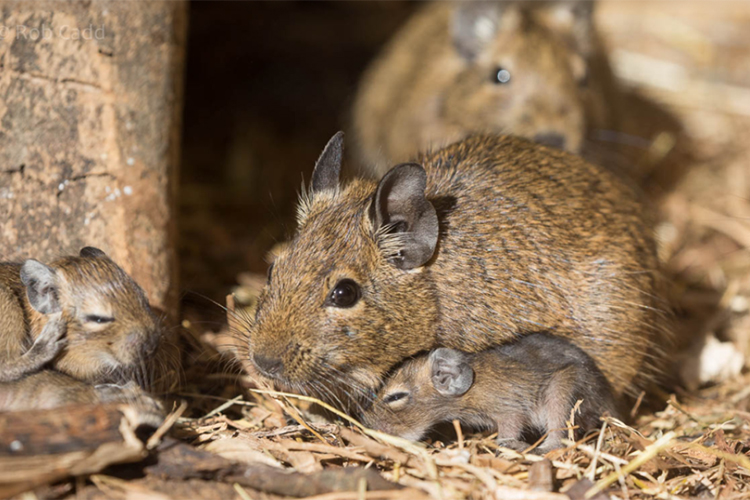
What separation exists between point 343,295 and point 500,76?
4.37 m

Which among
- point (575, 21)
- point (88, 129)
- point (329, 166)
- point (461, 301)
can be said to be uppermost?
point (575, 21)

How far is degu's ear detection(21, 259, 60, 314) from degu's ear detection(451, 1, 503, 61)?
5.35 m

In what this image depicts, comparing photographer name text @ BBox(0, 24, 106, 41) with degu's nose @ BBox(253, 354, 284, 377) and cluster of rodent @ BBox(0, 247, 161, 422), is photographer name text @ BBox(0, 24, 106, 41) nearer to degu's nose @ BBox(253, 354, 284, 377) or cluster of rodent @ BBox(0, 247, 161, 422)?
cluster of rodent @ BBox(0, 247, 161, 422)

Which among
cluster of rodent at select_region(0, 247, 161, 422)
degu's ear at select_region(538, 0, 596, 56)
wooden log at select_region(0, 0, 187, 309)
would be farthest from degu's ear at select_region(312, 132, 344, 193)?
degu's ear at select_region(538, 0, 596, 56)

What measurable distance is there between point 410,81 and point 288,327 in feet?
17.3

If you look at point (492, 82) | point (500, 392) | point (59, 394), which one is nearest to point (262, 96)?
point (492, 82)

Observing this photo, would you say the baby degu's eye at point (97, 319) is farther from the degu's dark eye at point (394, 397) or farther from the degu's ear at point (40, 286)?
the degu's dark eye at point (394, 397)

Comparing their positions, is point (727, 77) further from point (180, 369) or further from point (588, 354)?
point (180, 369)

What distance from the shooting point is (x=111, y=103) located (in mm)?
4688

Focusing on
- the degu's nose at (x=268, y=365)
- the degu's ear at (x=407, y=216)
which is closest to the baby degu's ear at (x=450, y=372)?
the degu's ear at (x=407, y=216)

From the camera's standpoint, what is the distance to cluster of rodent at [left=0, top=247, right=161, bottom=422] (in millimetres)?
3832

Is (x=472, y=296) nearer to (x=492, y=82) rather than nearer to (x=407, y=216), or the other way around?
(x=407, y=216)

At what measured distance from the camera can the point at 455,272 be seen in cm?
436

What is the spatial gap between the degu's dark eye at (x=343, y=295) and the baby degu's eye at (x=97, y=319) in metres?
1.16
